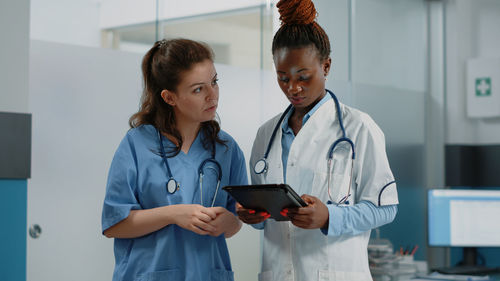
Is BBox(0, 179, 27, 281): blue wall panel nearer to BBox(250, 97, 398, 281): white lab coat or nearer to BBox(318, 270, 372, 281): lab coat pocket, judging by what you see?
BBox(250, 97, 398, 281): white lab coat

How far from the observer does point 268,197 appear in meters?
1.30

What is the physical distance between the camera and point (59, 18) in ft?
7.33

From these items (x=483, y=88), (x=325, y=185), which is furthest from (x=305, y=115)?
(x=483, y=88)

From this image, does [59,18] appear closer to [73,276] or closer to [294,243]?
[73,276]

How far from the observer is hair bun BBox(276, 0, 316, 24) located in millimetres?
1488

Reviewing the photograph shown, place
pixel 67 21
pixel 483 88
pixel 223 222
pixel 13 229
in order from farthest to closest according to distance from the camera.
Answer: pixel 483 88 → pixel 67 21 → pixel 13 229 → pixel 223 222

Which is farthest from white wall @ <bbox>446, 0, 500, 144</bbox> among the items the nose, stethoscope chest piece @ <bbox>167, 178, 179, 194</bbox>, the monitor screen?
stethoscope chest piece @ <bbox>167, 178, 179, 194</bbox>

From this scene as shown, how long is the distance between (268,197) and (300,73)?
13.6 inches

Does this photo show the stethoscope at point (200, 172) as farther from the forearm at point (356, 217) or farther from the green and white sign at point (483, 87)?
the green and white sign at point (483, 87)

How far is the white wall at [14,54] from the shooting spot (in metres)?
2.04

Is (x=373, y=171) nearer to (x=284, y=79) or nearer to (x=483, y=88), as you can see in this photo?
(x=284, y=79)

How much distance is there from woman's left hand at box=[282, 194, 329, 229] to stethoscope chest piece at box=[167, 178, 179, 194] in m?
0.33

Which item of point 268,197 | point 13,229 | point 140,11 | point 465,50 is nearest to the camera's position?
point 268,197

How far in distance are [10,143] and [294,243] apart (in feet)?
3.70
